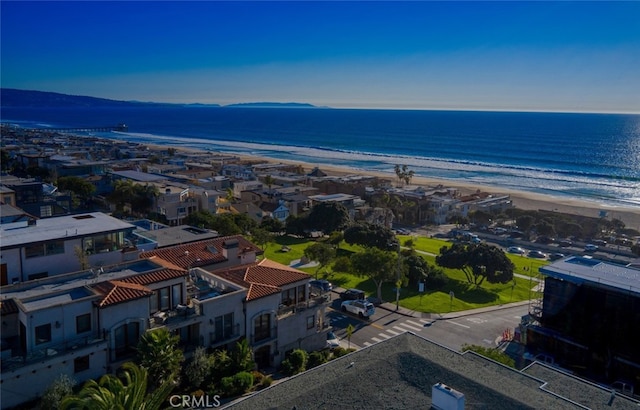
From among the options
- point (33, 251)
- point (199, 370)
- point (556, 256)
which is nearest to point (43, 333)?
point (199, 370)

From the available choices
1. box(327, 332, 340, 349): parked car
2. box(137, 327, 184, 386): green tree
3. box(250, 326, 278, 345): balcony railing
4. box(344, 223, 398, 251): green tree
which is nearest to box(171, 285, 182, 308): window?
box(137, 327, 184, 386): green tree

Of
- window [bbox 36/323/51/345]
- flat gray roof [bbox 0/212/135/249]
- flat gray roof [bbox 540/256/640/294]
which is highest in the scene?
flat gray roof [bbox 0/212/135/249]

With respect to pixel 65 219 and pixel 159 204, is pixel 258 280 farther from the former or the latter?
pixel 159 204

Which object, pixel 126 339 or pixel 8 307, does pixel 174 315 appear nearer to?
pixel 126 339

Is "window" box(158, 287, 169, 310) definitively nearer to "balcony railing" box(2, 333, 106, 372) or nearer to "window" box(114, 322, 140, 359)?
"window" box(114, 322, 140, 359)

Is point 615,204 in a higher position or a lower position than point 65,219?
lower

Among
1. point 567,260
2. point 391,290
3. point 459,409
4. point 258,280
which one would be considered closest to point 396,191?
point 391,290
